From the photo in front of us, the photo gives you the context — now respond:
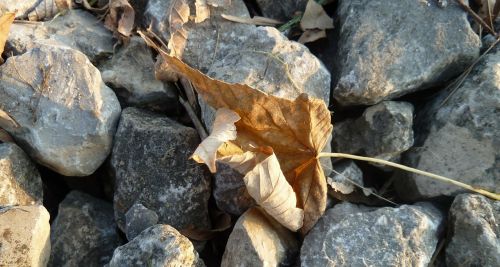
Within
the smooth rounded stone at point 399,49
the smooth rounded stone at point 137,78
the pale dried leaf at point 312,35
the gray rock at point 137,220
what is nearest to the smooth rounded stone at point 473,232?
the smooth rounded stone at point 399,49

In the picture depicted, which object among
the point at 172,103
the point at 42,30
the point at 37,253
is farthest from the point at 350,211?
the point at 42,30

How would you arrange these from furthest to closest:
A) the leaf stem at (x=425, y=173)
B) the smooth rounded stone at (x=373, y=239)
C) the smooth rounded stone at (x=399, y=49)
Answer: the smooth rounded stone at (x=399, y=49), the leaf stem at (x=425, y=173), the smooth rounded stone at (x=373, y=239)

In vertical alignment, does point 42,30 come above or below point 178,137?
above

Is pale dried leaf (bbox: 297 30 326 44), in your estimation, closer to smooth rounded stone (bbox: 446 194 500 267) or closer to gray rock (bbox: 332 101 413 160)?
gray rock (bbox: 332 101 413 160)

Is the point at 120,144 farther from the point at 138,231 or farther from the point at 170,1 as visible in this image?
the point at 170,1

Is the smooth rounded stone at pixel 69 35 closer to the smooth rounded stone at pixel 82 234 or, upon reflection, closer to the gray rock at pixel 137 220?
the smooth rounded stone at pixel 82 234

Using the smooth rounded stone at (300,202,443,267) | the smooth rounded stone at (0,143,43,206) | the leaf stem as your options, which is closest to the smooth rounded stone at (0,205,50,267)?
the smooth rounded stone at (0,143,43,206)

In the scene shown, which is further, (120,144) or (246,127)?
(120,144)
